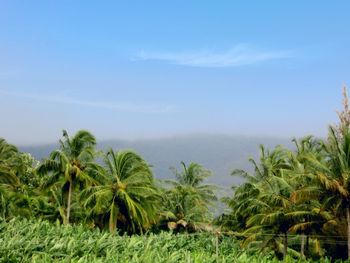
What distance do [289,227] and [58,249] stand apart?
1731 centimetres

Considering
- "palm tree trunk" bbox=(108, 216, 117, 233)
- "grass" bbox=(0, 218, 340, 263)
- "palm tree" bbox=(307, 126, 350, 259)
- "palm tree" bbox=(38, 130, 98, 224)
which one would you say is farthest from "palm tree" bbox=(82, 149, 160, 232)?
"palm tree" bbox=(307, 126, 350, 259)

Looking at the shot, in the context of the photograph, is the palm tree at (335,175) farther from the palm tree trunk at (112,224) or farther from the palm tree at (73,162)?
the palm tree at (73,162)

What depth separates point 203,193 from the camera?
46.5m

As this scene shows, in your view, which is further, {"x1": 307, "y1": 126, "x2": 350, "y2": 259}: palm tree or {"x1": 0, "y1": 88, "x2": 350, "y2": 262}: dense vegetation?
{"x1": 0, "y1": 88, "x2": 350, "y2": 262}: dense vegetation

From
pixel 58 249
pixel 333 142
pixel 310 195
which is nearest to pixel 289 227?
pixel 310 195

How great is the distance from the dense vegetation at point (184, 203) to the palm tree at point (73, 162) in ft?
0.23

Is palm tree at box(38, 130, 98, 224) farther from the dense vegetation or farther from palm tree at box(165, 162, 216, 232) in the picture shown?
palm tree at box(165, 162, 216, 232)

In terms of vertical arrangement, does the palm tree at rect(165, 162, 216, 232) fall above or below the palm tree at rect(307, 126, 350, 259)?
below

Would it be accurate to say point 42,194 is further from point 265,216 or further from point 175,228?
point 265,216

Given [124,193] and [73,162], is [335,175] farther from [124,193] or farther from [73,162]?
[73,162]

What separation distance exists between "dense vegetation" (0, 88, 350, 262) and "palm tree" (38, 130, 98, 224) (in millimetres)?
70

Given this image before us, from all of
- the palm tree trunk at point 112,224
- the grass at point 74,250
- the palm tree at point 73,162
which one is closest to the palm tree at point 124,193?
the palm tree trunk at point 112,224

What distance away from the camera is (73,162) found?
33.3 m

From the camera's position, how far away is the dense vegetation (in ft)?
74.9
